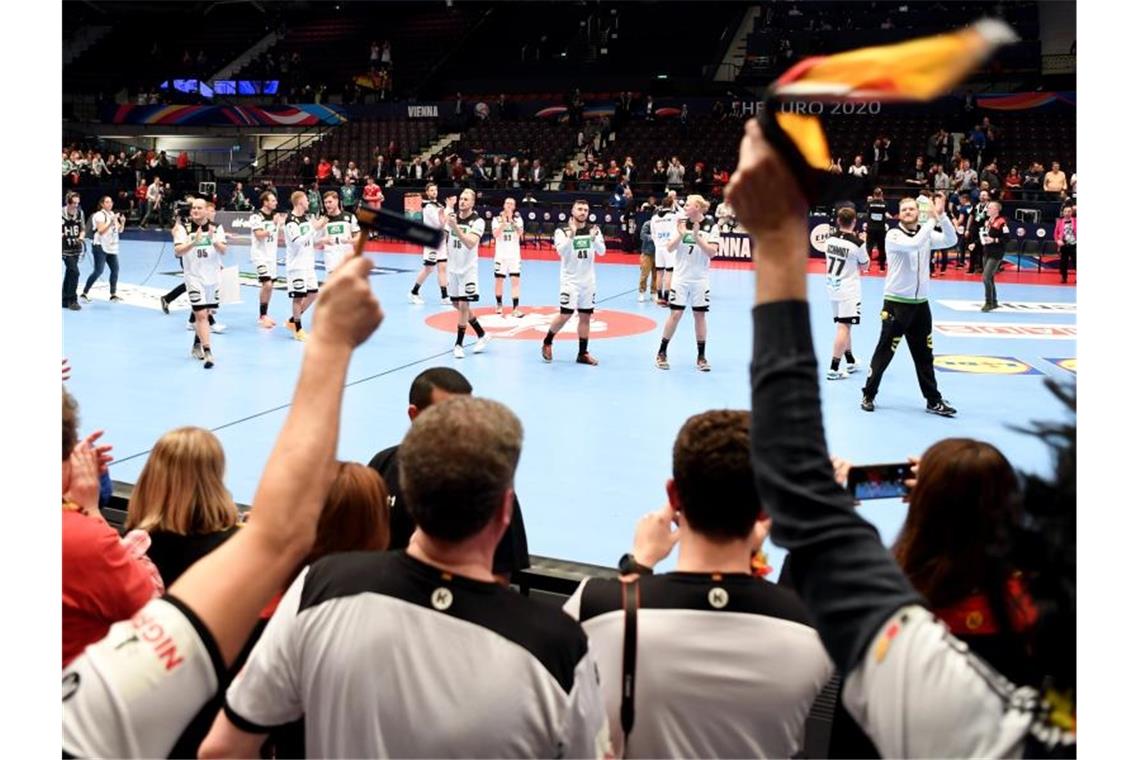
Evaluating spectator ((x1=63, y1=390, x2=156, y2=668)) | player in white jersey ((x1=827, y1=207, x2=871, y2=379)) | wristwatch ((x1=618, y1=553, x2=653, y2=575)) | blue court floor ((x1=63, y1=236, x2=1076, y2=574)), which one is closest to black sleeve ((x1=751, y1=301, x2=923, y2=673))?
wristwatch ((x1=618, y1=553, x2=653, y2=575))

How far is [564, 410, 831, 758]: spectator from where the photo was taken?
6.88 feet

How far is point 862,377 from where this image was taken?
1104cm

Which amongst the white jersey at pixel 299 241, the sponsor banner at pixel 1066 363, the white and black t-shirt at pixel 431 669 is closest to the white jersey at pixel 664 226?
the white jersey at pixel 299 241

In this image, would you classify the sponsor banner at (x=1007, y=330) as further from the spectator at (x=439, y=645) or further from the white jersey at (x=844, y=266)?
the spectator at (x=439, y=645)

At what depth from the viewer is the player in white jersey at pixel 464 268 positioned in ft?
39.7

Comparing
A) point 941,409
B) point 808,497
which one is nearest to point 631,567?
point 808,497

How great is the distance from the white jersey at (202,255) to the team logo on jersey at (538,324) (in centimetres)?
313

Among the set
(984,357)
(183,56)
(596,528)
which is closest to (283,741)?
(596,528)

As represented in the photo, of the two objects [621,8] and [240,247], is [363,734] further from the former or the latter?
[621,8]

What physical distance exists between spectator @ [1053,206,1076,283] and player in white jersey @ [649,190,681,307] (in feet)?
24.4

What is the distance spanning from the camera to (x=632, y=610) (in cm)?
216

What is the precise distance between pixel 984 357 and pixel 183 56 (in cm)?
3626

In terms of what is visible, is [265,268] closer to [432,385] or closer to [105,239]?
[105,239]

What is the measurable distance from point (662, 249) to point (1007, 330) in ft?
16.0
